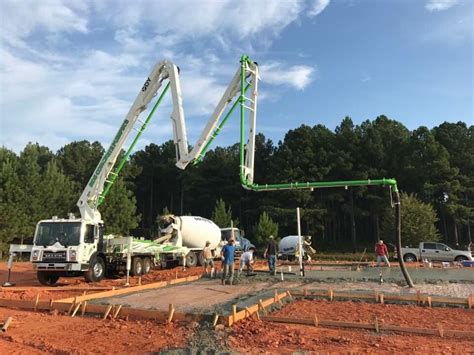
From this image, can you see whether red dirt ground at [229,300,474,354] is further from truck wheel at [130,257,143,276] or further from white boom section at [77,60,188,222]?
white boom section at [77,60,188,222]

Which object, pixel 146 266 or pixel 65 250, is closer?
→ pixel 65 250

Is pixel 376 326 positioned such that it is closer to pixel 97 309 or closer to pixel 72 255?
pixel 97 309

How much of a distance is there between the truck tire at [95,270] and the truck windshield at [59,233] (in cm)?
119

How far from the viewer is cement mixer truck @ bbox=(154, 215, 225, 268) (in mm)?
22953

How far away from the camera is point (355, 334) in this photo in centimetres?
788

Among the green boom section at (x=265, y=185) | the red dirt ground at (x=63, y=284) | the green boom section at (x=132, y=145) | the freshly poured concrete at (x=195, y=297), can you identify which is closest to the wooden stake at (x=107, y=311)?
the freshly poured concrete at (x=195, y=297)

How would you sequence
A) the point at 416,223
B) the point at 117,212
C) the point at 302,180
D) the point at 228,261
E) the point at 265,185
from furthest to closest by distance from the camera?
the point at 302,180 → the point at 117,212 → the point at 416,223 → the point at 228,261 → the point at 265,185

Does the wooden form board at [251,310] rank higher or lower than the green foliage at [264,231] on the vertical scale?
lower

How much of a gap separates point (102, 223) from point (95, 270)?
222cm

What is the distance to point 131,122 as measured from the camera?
19.7 meters

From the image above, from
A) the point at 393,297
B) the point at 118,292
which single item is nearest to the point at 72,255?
the point at 118,292

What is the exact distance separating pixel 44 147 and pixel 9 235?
4957 cm

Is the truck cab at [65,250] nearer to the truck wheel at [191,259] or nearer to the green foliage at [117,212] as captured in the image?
the truck wheel at [191,259]

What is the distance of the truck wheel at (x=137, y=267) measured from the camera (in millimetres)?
19516
